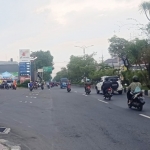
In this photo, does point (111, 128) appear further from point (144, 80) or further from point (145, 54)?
point (144, 80)

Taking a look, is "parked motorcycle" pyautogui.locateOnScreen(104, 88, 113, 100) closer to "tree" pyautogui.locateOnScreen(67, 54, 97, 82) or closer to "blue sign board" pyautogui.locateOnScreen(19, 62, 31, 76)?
"blue sign board" pyautogui.locateOnScreen(19, 62, 31, 76)

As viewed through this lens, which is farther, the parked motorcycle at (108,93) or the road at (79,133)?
the parked motorcycle at (108,93)

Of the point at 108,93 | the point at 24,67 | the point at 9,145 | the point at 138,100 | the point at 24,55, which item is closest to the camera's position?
the point at 9,145

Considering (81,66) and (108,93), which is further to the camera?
(81,66)

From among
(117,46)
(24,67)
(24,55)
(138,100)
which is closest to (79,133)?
(138,100)

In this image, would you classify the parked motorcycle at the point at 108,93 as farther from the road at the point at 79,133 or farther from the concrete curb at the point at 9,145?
the concrete curb at the point at 9,145

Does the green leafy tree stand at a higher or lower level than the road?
higher

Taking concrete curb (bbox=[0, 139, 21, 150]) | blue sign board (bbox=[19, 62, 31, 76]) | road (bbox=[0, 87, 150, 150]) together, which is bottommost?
concrete curb (bbox=[0, 139, 21, 150])

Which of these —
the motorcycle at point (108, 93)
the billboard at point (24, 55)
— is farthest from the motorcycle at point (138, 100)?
the billboard at point (24, 55)

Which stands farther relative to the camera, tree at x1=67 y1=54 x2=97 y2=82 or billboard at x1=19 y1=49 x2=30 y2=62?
tree at x1=67 y1=54 x2=97 y2=82

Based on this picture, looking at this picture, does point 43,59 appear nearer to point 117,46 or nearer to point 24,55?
point 24,55

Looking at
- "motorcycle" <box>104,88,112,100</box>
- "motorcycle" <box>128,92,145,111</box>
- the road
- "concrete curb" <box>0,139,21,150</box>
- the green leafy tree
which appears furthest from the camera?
the green leafy tree

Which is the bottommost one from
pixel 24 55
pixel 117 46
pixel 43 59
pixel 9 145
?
pixel 9 145

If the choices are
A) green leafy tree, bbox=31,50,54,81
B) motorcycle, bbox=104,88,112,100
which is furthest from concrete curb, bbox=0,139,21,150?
green leafy tree, bbox=31,50,54,81
